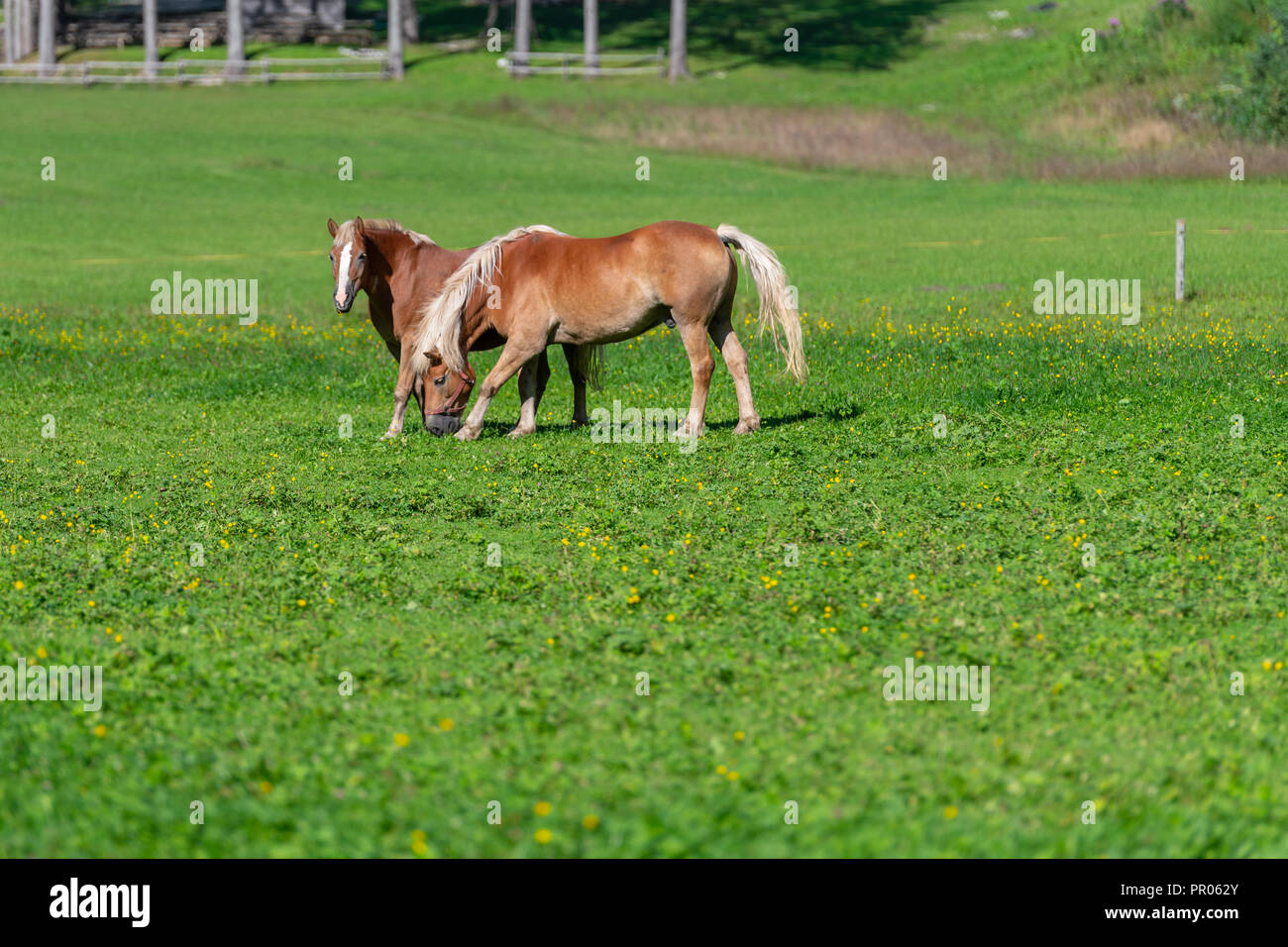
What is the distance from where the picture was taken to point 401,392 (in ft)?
55.9

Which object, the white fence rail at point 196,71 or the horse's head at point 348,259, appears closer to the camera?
the horse's head at point 348,259

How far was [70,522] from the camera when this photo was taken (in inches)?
516

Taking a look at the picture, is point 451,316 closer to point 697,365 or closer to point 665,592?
point 697,365

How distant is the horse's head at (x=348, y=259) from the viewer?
16000 millimetres

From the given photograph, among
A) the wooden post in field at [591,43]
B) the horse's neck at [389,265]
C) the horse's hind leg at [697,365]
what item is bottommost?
the horse's hind leg at [697,365]

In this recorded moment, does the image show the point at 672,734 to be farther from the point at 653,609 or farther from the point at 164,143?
the point at 164,143

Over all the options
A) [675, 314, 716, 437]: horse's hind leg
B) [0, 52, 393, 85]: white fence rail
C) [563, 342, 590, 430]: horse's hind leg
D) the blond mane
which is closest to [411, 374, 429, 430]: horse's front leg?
the blond mane

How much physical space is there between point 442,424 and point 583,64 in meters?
53.3

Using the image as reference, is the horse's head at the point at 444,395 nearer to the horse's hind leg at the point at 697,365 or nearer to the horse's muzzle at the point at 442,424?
the horse's muzzle at the point at 442,424

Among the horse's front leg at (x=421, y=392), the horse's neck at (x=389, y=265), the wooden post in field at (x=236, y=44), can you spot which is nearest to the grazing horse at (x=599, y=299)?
the horse's front leg at (x=421, y=392)

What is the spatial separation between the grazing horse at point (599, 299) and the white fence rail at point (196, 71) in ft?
164

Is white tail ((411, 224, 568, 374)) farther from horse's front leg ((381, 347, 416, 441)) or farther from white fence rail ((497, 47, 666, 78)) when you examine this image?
white fence rail ((497, 47, 666, 78))

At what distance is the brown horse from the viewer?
16.8 metres
